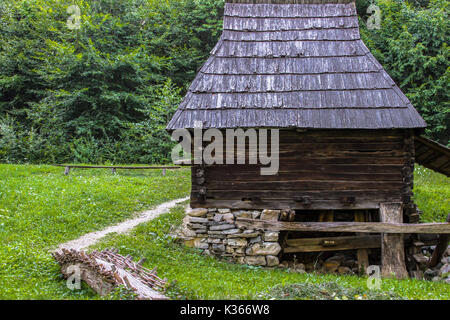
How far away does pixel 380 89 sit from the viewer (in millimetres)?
8070

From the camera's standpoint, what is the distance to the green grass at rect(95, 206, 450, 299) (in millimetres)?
5465

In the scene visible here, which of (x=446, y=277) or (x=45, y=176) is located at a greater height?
(x=45, y=176)

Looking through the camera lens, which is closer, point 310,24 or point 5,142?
point 310,24

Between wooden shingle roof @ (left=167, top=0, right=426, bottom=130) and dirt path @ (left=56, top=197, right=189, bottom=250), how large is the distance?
3132 millimetres

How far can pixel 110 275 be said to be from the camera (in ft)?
17.2

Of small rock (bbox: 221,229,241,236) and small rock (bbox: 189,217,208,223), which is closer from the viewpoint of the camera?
small rock (bbox: 221,229,241,236)

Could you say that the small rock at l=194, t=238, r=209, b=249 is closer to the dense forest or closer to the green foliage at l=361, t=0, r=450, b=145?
the dense forest

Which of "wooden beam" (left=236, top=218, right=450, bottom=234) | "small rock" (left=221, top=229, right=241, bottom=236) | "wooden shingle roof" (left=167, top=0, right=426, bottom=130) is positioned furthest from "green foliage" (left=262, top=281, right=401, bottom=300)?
"wooden shingle roof" (left=167, top=0, right=426, bottom=130)

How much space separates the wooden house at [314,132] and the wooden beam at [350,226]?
4.2 inches

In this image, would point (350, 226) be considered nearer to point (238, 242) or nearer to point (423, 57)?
point (238, 242)

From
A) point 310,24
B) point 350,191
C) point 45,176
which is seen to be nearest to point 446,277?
point 350,191

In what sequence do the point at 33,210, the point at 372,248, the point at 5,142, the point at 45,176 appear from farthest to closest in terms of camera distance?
the point at 5,142 → the point at 45,176 → the point at 33,210 → the point at 372,248

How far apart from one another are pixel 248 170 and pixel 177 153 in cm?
1077

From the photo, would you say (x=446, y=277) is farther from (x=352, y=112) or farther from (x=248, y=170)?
(x=248, y=170)
